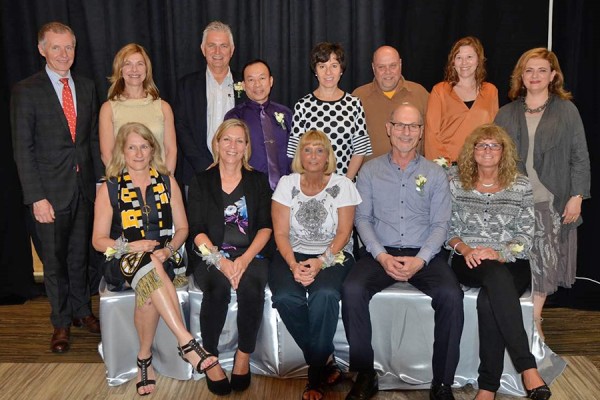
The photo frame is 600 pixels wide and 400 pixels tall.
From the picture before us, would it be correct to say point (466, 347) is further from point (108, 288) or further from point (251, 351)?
point (108, 288)

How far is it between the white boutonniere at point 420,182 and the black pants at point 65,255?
6.54 feet

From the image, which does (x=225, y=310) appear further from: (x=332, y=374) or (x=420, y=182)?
(x=420, y=182)

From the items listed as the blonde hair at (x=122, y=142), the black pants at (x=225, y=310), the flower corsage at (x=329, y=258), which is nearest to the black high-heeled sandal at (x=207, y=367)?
the black pants at (x=225, y=310)

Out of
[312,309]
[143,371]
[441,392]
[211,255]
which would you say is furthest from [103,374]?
[441,392]

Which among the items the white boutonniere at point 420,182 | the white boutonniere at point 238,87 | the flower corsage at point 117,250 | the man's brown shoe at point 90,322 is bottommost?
the man's brown shoe at point 90,322

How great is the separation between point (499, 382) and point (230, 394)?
132 centimetres

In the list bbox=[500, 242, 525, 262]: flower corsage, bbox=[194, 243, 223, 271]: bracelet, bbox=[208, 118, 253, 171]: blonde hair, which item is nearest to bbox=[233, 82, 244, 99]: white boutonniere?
bbox=[208, 118, 253, 171]: blonde hair

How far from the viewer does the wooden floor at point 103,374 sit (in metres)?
3.25

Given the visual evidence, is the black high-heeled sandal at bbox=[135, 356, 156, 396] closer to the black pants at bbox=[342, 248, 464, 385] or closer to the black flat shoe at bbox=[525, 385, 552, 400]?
the black pants at bbox=[342, 248, 464, 385]

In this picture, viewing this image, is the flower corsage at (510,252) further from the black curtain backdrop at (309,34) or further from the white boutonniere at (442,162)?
the black curtain backdrop at (309,34)

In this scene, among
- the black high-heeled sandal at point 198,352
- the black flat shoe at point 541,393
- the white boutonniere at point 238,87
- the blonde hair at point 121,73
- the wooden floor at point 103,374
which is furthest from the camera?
the white boutonniere at point 238,87

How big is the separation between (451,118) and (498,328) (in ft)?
4.27

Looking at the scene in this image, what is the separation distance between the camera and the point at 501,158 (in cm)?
336

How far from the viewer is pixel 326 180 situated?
3.49 meters
